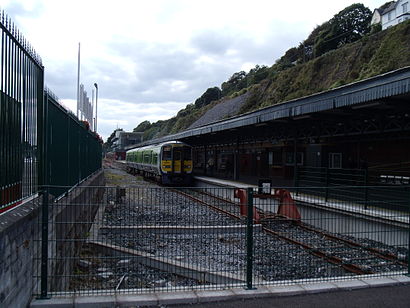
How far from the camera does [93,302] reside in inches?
174

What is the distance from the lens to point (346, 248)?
863cm

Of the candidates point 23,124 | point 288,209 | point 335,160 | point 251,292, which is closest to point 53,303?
point 23,124

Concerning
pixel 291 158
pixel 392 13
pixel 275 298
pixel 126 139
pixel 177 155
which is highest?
pixel 392 13

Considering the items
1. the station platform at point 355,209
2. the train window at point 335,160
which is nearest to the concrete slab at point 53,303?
the station platform at point 355,209

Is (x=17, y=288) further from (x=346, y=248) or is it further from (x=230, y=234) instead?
(x=346, y=248)

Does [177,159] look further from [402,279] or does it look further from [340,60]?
[340,60]

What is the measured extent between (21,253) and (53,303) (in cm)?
74

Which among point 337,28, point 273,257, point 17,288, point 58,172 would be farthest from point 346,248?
point 337,28

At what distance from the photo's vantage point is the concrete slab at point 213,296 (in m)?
4.68

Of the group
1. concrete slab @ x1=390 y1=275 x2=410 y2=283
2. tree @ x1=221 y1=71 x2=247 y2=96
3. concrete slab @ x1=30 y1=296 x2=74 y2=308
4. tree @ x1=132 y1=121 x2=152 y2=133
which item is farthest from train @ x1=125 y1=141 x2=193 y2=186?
tree @ x1=132 y1=121 x2=152 y2=133

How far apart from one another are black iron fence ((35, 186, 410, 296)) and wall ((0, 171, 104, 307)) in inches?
3.5

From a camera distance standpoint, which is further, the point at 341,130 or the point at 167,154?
the point at 167,154

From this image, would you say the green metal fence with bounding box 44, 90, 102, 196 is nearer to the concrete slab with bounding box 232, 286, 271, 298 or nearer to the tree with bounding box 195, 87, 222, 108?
the concrete slab with bounding box 232, 286, 271, 298

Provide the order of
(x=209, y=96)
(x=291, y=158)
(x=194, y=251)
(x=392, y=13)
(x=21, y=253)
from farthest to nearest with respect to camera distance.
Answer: (x=209, y=96) → (x=392, y=13) → (x=291, y=158) → (x=194, y=251) → (x=21, y=253)
